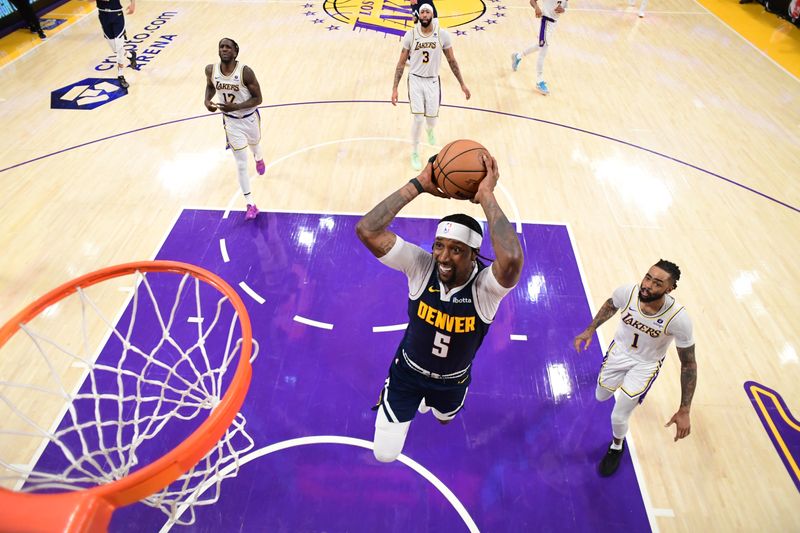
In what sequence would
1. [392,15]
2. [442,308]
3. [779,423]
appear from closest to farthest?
[442,308] < [779,423] < [392,15]

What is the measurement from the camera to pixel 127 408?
4270mm

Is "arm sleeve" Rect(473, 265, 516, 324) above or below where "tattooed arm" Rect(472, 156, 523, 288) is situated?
below

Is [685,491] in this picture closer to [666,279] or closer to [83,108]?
[666,279]

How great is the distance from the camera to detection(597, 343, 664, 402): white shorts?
3.60m

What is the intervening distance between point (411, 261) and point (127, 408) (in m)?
2.98

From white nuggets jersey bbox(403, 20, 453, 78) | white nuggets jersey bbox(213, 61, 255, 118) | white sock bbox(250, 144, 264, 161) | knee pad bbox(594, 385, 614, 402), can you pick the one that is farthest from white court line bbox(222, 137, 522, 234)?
knee pad bbox(594, 385, 614, 402)

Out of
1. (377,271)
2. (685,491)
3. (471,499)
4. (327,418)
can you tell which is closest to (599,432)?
(685,491)

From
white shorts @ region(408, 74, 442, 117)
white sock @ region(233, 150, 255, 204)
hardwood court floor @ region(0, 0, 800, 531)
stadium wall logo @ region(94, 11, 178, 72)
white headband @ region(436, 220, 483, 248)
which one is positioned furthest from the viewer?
stadium wall logo @ region(94, 11, 178, 72)

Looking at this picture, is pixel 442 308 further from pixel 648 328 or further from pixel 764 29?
pixel 764 29

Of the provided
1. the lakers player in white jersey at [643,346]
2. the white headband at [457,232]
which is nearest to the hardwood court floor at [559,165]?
the lakers player in white jersey at [643,346]

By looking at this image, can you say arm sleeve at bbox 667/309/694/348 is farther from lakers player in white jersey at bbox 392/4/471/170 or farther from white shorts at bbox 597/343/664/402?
lakers player in white jersey at bbox 392/4/471/170

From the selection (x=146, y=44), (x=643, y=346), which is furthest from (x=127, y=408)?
(x=146, y=44)

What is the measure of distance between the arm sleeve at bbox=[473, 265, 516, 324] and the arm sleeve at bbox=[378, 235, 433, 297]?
1.04 ft

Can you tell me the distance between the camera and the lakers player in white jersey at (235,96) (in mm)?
5457
